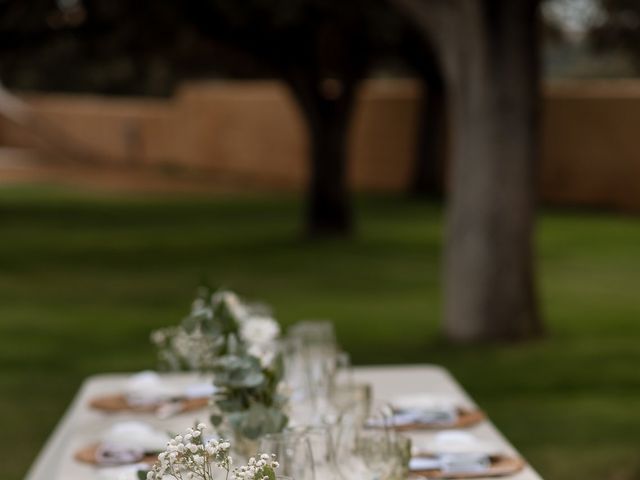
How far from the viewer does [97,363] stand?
9086 millimetres

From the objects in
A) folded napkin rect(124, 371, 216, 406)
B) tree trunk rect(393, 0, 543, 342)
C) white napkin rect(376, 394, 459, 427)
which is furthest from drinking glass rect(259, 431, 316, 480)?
tree trunk rect(393, 0, 543, 342)

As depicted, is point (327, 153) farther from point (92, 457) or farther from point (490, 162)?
point (92, 457)

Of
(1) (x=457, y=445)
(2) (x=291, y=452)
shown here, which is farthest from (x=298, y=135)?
(2) (x=291, y=452)

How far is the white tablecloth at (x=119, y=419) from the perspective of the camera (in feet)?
12.0

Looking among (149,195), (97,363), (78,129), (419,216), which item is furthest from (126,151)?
(97,363)

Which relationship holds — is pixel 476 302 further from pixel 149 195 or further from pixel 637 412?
pixel 149 195

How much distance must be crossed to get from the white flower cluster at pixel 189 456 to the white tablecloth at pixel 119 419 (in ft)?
4.25

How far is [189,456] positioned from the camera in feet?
7.27

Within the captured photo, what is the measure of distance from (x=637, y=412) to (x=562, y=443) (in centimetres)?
89

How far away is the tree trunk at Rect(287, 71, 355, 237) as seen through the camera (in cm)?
1683

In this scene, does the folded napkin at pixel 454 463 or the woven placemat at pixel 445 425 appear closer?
the folded napkin at pixel 454 463

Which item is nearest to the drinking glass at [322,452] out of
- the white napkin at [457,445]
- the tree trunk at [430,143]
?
the white napkin at [457,445]

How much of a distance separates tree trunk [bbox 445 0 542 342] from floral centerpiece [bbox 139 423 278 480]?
7212mm

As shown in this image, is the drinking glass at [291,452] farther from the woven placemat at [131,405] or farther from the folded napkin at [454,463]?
the woven placemat at [131,405]
